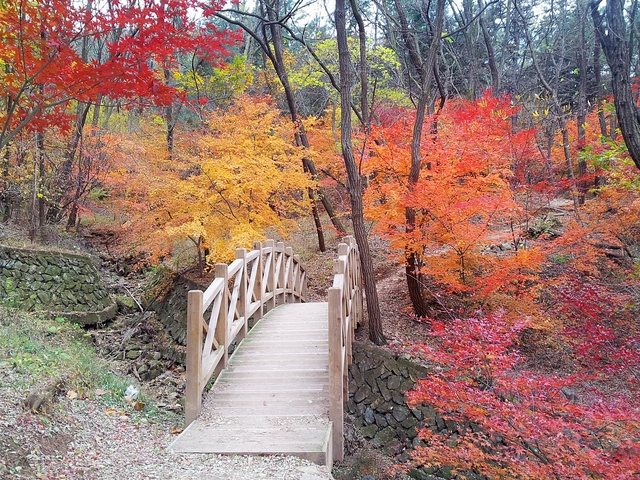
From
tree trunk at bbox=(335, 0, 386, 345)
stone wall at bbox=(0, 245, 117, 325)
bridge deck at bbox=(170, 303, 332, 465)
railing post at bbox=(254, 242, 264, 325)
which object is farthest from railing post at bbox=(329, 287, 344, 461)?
stone wall at bbox=(0, 245, 117, 325)

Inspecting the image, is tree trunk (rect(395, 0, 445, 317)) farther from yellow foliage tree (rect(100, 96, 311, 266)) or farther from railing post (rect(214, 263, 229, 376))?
railing post (rect(214, 263, 229, 376))

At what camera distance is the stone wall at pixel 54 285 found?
8.84m

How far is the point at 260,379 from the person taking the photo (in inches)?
195

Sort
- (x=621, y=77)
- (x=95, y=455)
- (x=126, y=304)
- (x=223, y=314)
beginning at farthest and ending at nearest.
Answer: (x=126, y=304)
(x=621, y=77)
(x=223, y=314)
(x=95, y=455)

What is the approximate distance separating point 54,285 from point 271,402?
25.2 feet

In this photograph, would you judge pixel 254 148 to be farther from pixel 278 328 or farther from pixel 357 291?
pixel 278 328

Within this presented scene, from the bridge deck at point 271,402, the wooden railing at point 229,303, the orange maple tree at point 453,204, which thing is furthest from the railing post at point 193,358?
the orange maple tree at point 453,204

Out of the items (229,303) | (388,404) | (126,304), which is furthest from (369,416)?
(126,304)

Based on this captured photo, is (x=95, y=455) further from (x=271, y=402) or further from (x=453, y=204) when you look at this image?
(x=453, y=204)

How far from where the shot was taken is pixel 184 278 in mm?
11500

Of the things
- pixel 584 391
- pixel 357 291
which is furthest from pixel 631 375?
pixel 357 291

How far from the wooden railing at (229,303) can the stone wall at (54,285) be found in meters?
4.73

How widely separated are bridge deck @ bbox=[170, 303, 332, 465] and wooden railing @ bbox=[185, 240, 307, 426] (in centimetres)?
26

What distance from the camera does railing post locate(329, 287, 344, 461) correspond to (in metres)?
4.24
